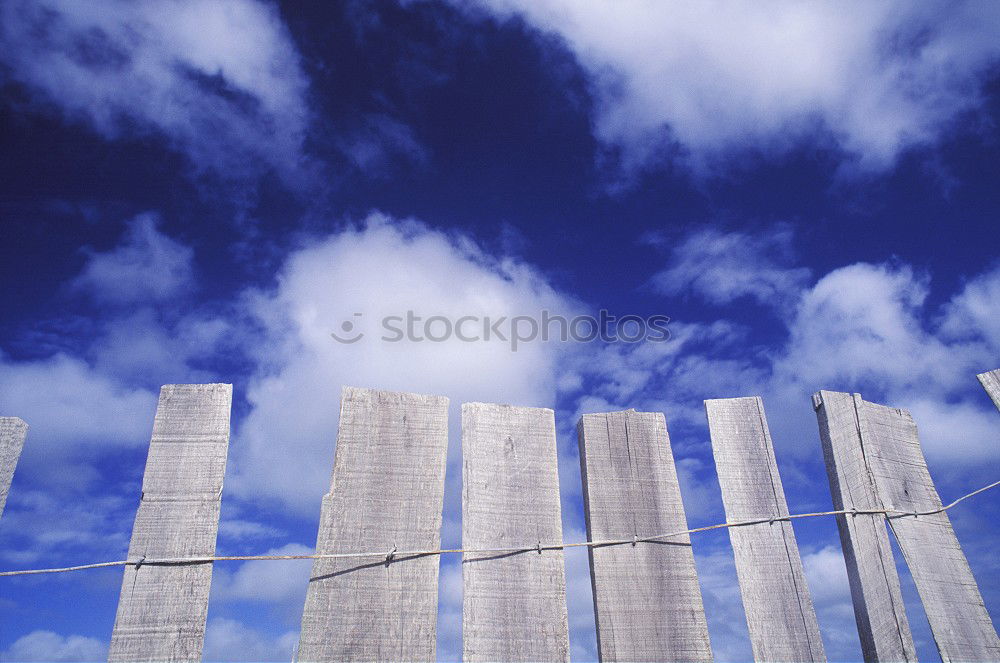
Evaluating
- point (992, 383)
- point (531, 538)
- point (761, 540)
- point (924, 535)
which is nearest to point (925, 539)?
point (924, 535)

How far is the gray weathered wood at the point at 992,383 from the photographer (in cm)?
417

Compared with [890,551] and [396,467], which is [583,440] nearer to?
[396,467]

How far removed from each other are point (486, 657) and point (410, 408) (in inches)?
49.8

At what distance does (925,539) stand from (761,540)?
106 centimetres

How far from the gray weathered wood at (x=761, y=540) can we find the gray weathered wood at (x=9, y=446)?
11.7 ft

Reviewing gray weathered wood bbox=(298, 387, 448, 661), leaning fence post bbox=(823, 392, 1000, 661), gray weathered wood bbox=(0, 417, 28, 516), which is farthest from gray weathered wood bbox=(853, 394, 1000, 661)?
gray weathered wood bbox=(0, 417, 28, 516)

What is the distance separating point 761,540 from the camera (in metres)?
3.49

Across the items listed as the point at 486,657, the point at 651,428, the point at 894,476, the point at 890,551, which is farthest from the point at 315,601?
the point at 894,476

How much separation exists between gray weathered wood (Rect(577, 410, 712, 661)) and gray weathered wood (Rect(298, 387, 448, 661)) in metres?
0.85

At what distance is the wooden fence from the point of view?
2924mm

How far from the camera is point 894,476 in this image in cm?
385

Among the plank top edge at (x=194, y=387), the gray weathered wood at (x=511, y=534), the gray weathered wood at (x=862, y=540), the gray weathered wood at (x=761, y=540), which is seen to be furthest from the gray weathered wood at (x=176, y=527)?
the gray weathered wood at (x=862, y=540)

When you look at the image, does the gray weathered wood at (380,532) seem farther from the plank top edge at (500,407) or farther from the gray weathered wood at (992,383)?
the gray weathered wood at (992,383)

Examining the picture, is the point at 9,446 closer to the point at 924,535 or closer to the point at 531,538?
the point at 531,538
